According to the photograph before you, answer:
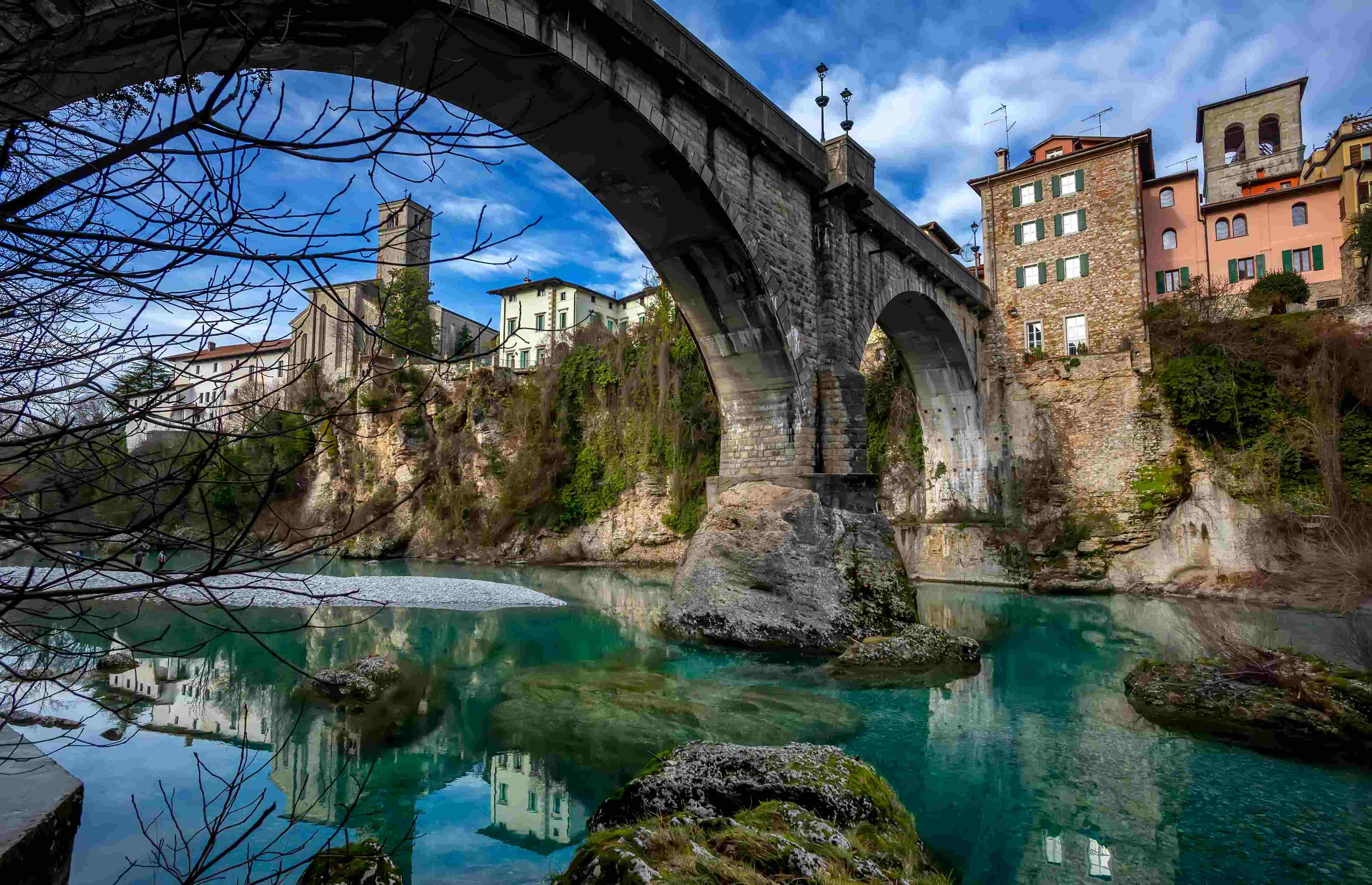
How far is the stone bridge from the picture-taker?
6.27 meters

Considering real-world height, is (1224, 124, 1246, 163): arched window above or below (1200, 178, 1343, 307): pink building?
above

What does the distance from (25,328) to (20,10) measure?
83 cm

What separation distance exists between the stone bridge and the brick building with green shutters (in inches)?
314

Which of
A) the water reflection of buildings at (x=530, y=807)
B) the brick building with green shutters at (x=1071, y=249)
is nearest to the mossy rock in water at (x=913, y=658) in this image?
the water reflection of buildings at (x=530, y=807)

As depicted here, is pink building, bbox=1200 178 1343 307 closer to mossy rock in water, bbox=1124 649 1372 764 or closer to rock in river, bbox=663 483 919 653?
rock in river, bbox=663 483 919 653

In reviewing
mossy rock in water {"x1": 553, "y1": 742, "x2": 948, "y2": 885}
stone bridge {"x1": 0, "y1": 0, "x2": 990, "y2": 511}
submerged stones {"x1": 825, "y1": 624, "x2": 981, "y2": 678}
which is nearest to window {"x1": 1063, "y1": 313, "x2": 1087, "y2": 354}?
stone bridge {"x1": 0, "y1": 0, "x2": 990, "y2": 511}

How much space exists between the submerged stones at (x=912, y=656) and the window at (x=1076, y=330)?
14.4 metres

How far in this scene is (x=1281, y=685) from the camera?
6.05 metres

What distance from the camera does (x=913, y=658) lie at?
322 inches

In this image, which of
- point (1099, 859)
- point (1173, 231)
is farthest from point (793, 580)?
point (1173, 231)

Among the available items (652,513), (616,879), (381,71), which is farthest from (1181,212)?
(616,879)

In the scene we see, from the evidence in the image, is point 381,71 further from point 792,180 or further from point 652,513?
point 652,513

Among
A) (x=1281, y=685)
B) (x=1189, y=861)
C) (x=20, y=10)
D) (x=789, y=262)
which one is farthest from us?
(x=789, y=262)

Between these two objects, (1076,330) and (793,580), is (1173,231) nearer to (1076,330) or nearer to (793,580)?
(1076,330)
